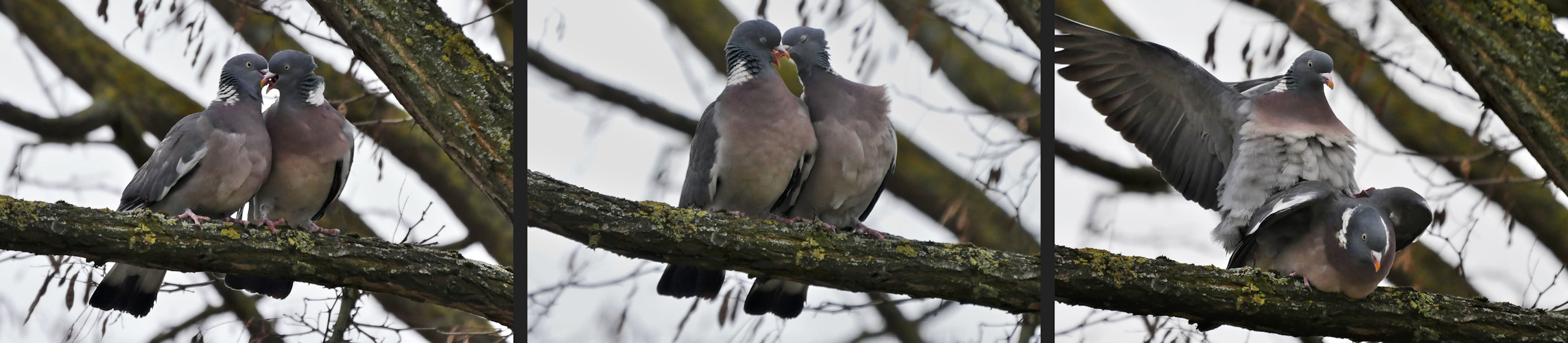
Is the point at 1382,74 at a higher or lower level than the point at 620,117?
higher

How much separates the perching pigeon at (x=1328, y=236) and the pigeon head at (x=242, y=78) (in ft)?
7.01

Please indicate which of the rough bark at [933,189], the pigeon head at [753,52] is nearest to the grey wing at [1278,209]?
the rough bark at [933,189]

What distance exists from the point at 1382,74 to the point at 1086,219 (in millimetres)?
851

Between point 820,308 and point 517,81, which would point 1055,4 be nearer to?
point 820,308

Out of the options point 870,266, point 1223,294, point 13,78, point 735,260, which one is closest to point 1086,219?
point 1223,294

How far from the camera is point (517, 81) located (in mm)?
2498

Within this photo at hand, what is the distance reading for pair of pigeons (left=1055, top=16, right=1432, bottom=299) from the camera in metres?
2.58

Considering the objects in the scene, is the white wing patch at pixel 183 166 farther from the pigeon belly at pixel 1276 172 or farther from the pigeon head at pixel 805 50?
the pigeon belly at pixel 1276 172

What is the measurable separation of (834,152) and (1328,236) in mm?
1078

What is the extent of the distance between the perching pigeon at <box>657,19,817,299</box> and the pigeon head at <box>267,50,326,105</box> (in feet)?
2.96

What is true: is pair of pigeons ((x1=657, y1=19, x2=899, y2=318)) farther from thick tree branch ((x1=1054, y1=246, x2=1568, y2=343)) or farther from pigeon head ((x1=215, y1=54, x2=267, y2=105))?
pigeon head ((x1=215, y1=54, x2=267, y2=105))

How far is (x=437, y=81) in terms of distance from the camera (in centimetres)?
279

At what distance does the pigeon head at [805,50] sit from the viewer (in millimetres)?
2465

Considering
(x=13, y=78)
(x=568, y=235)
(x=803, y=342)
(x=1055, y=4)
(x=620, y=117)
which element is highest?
(x=1055, y=4)
